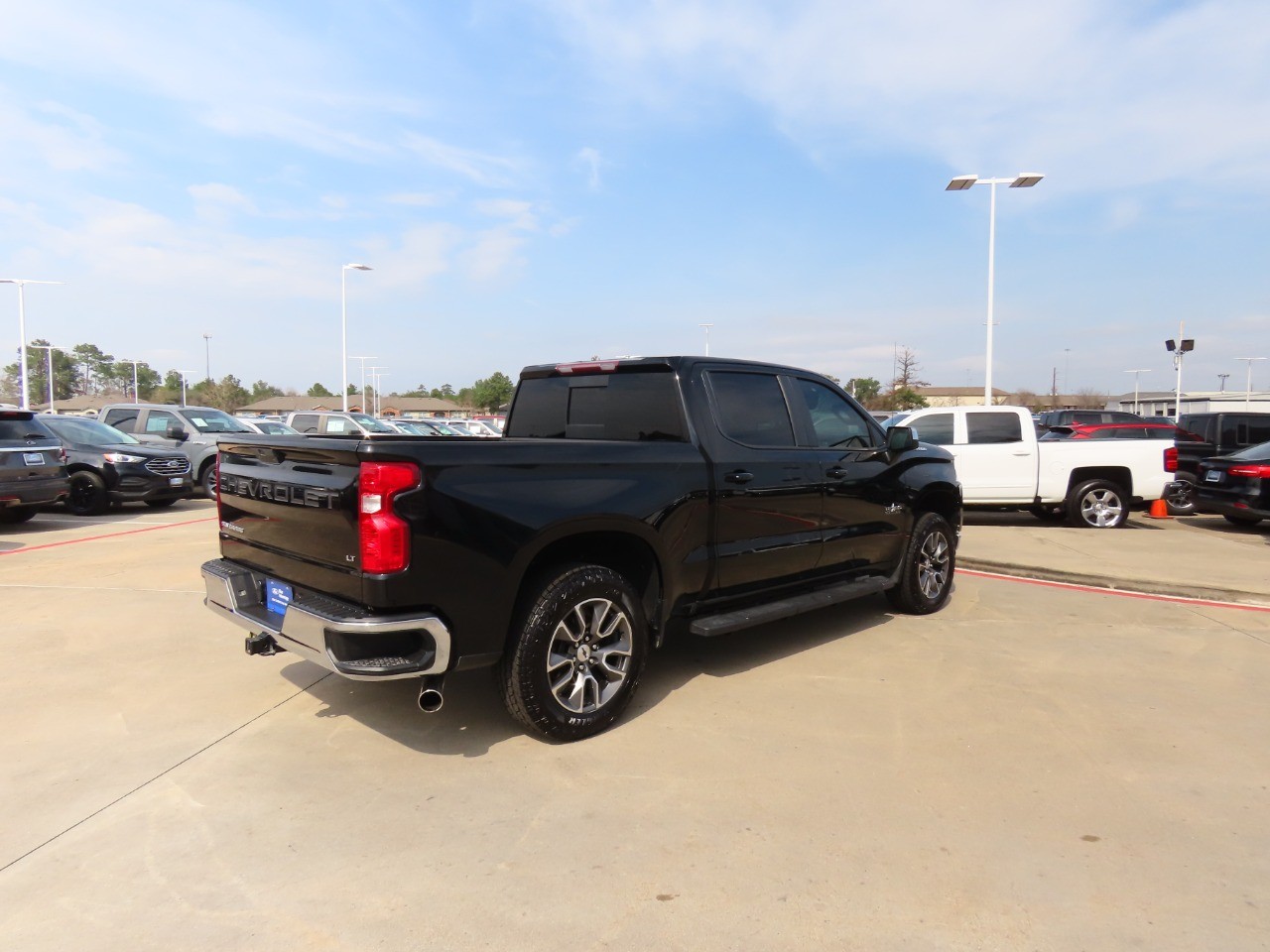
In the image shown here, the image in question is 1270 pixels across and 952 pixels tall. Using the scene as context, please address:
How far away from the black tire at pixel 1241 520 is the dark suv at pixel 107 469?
52.8 ft

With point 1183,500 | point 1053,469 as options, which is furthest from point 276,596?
point 1183,500

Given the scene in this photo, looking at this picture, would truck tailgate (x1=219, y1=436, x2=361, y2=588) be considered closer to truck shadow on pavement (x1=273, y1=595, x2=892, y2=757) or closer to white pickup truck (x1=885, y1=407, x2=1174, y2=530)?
truck shadow on pavement (x1=273, y1=595, x2=892, y2=757)

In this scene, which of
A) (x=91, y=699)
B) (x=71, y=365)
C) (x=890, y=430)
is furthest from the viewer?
(x=71, y=365)

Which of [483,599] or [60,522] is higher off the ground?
[483,599]

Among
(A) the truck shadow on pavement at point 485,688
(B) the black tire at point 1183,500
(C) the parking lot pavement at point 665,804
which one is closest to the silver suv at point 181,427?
(C) the parking lot pavement at point 665,804

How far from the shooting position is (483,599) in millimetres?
3340

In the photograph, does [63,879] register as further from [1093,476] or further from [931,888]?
[1093,476]

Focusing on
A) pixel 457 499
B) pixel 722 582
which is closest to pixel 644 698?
pixel 722 582

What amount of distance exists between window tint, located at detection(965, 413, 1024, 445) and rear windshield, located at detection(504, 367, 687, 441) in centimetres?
820

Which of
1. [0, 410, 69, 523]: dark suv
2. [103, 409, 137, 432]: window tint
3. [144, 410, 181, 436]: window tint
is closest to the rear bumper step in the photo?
[0, 410, 69, 523]: dark suv

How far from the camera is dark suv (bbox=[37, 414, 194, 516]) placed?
40.3 ft

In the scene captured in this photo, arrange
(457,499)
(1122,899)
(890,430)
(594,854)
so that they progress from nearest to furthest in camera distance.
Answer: (1122,899), (594,854), (457,499), (890,430)

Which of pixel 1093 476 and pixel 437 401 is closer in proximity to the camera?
pixel 1093 476

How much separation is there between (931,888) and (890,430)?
3.71m
